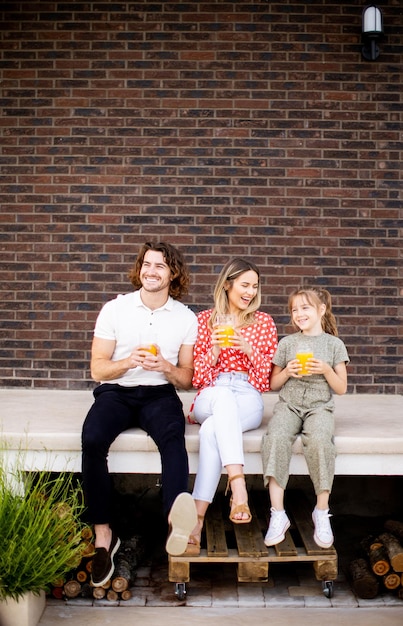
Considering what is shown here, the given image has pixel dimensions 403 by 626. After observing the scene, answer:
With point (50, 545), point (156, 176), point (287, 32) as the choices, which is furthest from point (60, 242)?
point (50, 545)

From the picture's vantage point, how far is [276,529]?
3410mm

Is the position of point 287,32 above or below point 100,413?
above

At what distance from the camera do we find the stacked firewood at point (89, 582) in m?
3.52

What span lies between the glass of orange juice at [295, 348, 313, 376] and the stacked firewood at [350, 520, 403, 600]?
1030 millimetres

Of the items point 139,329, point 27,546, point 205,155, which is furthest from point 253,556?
point 205,155

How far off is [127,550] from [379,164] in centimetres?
311

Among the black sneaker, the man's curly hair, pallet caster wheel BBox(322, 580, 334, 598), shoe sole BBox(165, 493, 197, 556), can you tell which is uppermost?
the man's curly hair

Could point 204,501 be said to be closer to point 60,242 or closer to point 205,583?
point 205,583

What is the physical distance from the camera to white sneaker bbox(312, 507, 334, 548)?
342 cm

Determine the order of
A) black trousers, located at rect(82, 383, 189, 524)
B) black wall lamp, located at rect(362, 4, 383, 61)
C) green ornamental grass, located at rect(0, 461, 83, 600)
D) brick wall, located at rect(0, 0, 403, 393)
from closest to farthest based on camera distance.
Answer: green ornamental grass, located at rect(0, 461, 83, 600) < black trousers, located at rect(82, 383, 189, 524) < black wall lamp, located at rect(362, 4, 383, 61) < brick wall, located at rect(0, 0, 403, 393)

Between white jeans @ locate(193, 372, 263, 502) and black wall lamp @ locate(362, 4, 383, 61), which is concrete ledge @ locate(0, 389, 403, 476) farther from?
black wall lamp @ locate(362, 4, 383, 61)

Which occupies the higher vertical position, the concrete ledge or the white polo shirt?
the white polo shirt

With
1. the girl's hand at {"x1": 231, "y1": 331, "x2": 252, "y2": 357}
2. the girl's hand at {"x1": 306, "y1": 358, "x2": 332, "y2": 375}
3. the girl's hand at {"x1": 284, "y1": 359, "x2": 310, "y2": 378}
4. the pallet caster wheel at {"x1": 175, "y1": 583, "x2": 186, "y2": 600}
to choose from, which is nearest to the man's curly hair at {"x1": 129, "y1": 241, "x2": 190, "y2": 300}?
the girl's hand at {"x1": 231, "y1": 331, "x2": 252, "y2": 357}

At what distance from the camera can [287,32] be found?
5020 millimetres
